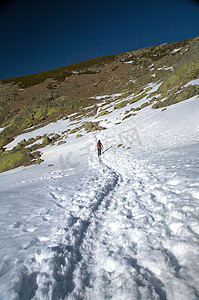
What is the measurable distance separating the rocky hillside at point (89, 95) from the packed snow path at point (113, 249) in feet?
62.6

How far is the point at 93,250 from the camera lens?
3236 millimetres

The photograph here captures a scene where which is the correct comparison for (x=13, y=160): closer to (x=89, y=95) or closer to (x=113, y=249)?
(x=113, y=249)

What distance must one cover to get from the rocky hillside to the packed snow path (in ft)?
62.6

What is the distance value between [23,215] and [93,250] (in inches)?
111

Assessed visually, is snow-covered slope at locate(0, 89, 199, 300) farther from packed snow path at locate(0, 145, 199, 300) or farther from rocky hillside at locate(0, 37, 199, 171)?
rocky hillside at locate(0, 37, 199, 171)

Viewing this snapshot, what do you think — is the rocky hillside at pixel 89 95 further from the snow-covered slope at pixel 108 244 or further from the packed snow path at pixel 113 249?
the packed snow path at pixel 113 249

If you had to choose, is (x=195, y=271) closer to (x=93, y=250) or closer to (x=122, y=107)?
(x=93, y=250)

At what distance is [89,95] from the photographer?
55500 millimetres

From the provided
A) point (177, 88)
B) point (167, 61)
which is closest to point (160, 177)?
point (177, 88)

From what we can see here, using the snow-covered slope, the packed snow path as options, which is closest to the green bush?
the snow-covered slope

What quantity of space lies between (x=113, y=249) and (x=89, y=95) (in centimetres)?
5744

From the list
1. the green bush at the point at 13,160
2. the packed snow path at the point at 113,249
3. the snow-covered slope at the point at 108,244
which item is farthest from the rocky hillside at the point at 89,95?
the packed snow path at the point at 113,249

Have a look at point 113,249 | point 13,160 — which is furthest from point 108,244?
point 13,160

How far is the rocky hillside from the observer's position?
24391 millimetres
